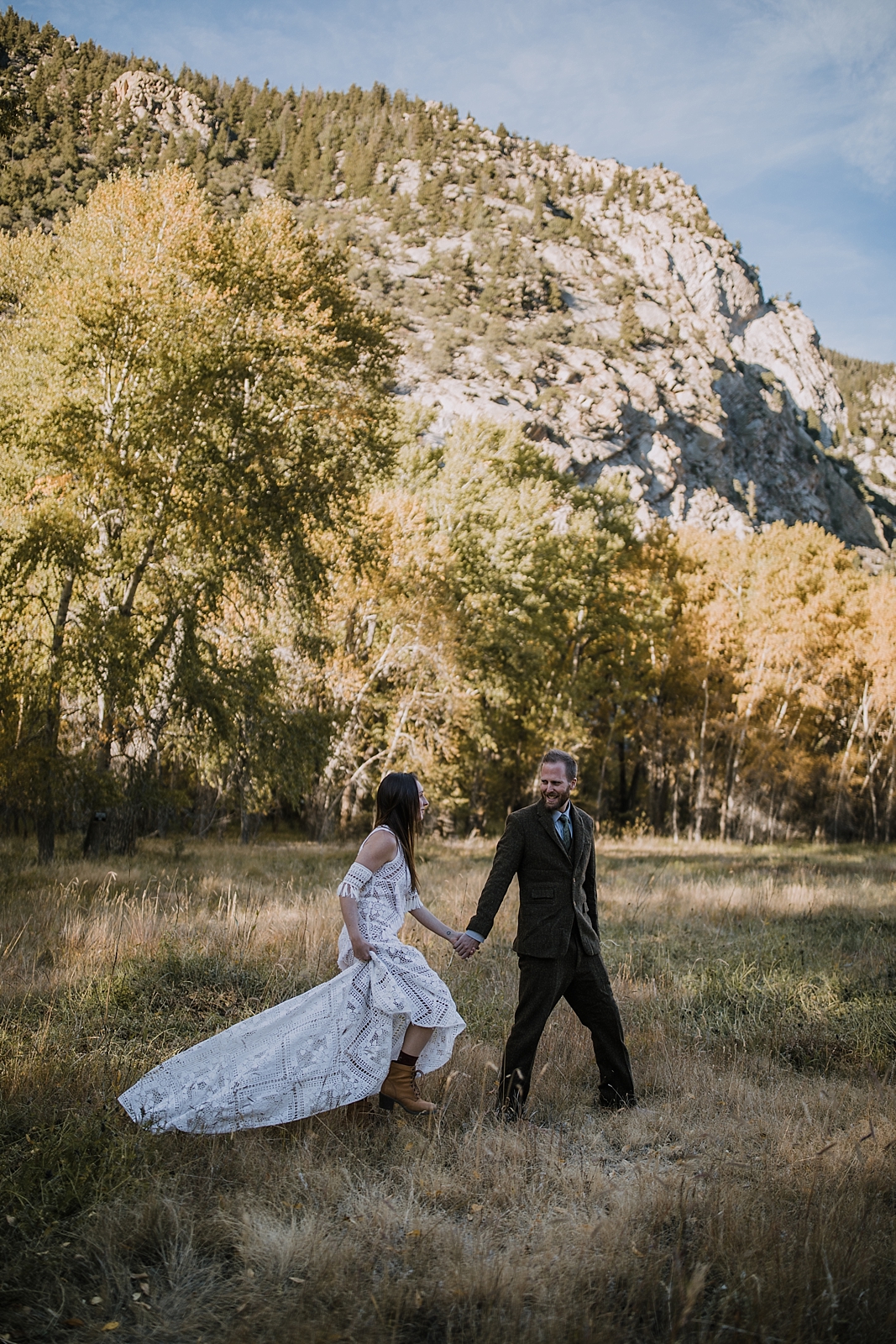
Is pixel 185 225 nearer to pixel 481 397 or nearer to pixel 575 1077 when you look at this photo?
pixel 575 1077

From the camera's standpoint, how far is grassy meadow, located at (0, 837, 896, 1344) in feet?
9.31

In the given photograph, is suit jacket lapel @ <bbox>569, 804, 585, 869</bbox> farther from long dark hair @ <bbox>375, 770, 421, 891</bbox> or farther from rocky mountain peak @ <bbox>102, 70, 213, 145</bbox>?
rocky mountain peak @ <bbox>102, 70, 213, 145</bbox>

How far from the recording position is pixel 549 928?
14.8 ft

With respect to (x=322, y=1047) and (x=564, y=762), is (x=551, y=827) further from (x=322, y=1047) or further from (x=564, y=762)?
(x=322, y=1047)

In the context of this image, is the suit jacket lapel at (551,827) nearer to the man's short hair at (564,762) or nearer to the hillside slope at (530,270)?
the man's short hair at (564,762)

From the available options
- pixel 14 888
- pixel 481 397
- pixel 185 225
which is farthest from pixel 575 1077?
pixel 481 397

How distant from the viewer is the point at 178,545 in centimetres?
1422

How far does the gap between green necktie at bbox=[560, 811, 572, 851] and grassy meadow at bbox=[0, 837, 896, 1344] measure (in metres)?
1.46

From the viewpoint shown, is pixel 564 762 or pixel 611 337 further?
pixel 611 337

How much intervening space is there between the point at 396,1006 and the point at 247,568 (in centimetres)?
1168

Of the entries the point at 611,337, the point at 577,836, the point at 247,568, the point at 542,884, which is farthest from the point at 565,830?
the point at 611,337

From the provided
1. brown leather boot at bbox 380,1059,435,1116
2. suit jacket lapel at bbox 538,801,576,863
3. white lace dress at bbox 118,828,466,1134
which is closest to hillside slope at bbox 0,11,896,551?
suit jacket lapel at bbox 538,801,576,863

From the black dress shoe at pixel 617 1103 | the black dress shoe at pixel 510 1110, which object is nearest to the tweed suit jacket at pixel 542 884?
the black dress shoe at pixel 510 1110

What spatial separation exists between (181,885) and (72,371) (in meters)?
8.52
